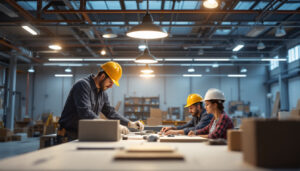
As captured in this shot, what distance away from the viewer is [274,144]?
1308 millimetres

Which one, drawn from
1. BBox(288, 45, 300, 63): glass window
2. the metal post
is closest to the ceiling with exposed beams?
BBox(288, 45, 300, 63): glass window

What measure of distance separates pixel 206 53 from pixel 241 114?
14.1 ft

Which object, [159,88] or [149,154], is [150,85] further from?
[149,154]

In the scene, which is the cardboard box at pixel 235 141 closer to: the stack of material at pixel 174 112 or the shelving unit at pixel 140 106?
the shelving unit at pixel 140 106

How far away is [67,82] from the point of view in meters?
18.7

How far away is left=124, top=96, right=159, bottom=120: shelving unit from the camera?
58.0 feet

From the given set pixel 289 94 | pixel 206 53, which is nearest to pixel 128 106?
pixel 206 53

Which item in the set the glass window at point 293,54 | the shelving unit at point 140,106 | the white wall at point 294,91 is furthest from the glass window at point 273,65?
the shelving unit at point 140,106

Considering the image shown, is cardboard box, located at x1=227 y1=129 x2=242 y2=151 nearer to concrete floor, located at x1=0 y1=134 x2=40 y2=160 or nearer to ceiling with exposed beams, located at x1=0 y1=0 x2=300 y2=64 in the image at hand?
ceiling with exposed beams, located at x1=0 y1=0 x2=300 y2=64

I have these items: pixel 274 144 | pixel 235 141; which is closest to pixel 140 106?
pixel 235 141

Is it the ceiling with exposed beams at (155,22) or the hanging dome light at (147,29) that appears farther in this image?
the ceiling with exposed beams at (155,22)

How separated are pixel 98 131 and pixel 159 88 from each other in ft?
52.6

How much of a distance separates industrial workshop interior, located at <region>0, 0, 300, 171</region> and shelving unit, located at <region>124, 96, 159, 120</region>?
0.22 ft

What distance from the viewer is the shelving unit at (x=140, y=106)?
17.7 m
